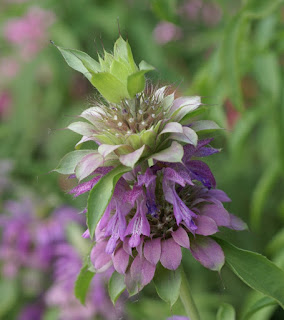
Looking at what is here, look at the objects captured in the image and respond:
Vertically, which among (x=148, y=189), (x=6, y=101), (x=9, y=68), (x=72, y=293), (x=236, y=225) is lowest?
(x=72, y=293)

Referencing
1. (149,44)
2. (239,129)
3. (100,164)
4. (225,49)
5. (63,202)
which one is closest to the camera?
(100,164)

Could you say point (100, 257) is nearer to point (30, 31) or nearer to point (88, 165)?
point (88, 165)

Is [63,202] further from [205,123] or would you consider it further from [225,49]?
[205,123]

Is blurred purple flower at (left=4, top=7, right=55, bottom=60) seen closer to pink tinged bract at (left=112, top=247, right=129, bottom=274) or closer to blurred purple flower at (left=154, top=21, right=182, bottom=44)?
blurred purple flower at (left=154, top=21, right=182, bottom=44)

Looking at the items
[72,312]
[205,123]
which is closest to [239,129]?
[72,312]

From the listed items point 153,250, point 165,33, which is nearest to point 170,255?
point 153,250

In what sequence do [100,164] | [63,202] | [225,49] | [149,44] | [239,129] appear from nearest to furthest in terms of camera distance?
[100,164] → [225,49] → [239,129] → [63,202] → [149,44]
